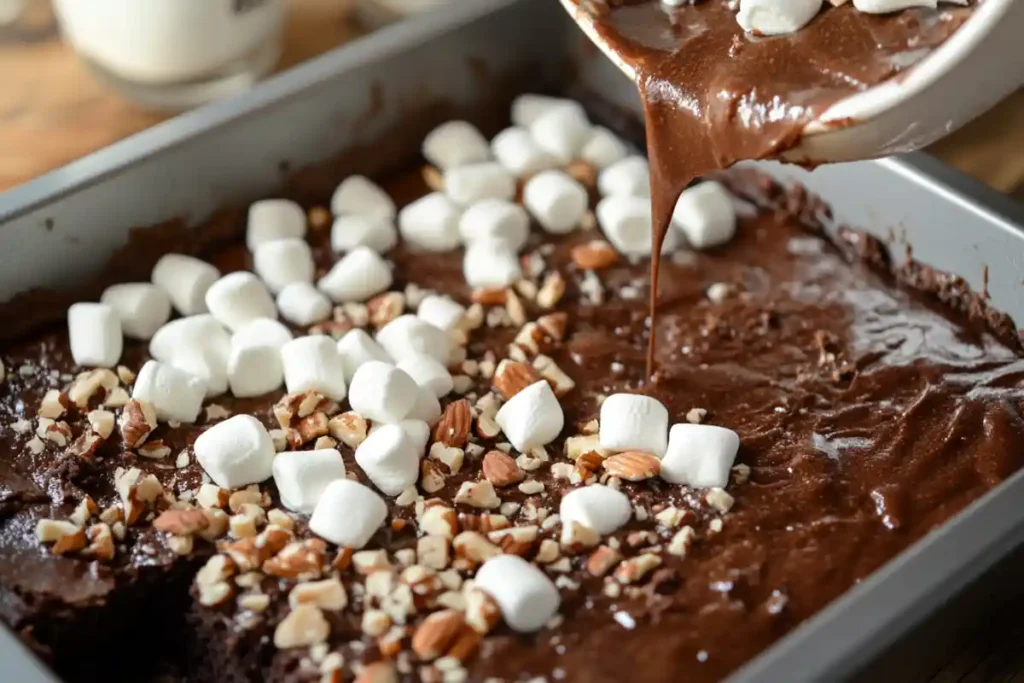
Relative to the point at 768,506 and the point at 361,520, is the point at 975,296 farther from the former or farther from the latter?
the point at 361,520

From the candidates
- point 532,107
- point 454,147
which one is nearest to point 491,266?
point 454,147

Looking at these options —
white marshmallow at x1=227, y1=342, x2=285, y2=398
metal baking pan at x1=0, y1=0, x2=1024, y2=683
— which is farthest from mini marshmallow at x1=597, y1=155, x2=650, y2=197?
white marshmallow at x1=227, y1=342, x2=285, y2=398

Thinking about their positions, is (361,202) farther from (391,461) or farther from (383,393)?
(391,461)

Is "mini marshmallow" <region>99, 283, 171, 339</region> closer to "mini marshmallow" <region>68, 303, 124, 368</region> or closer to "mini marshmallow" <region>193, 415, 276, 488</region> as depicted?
"mini marshmallow" <region>68, 303, 124, 368</region>

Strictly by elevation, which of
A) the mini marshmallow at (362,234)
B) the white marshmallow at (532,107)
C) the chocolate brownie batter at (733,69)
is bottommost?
the mini marshmallow at (362,234)

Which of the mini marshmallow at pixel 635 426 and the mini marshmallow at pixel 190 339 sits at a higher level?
the mini marshmallow at pixel 635 426

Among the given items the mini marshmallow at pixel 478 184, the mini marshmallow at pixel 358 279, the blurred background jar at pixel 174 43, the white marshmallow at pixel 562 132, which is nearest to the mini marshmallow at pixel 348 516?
the mini marshmallow at pixel 358 279

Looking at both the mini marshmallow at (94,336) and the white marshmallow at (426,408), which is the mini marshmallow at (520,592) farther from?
the mini marshmallow at (94,336)
